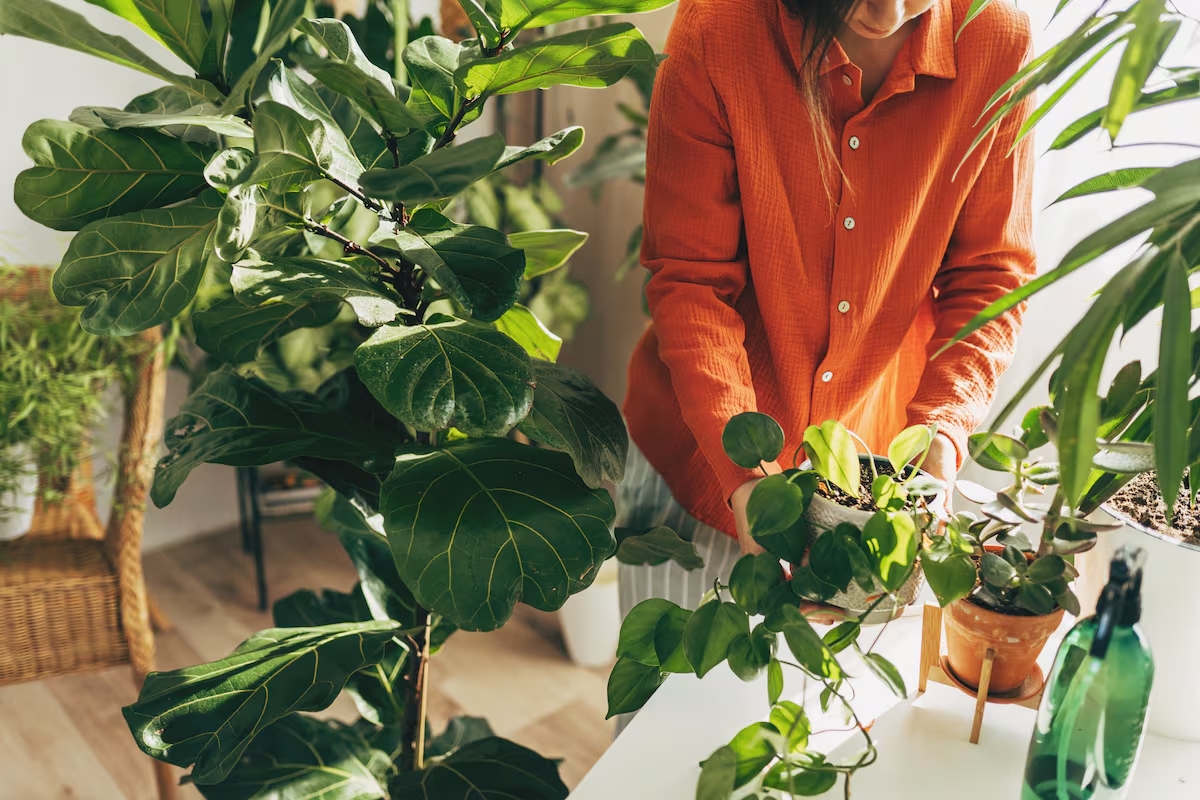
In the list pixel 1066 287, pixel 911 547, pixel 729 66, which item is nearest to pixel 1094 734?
pixel 911 547

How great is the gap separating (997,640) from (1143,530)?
143mm

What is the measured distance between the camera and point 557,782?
104cm

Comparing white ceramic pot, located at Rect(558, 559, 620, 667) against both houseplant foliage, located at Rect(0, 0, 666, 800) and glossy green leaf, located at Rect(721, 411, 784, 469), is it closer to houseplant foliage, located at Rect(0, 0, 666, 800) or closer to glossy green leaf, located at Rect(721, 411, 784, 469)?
houseplant foliage, located at Rect(0, 0, 666, 800)

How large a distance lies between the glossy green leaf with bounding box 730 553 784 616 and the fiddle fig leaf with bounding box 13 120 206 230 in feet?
1.86

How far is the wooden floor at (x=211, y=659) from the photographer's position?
6.16 ft

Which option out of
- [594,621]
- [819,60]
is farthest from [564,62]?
[594,621]

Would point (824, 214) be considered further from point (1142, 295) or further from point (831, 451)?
point (1142, 295)

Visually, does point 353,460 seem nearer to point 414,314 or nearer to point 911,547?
point 414,314

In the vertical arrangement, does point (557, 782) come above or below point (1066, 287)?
below

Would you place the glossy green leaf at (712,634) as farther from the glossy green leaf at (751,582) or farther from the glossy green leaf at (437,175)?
the glossy green leaf at (437,175)

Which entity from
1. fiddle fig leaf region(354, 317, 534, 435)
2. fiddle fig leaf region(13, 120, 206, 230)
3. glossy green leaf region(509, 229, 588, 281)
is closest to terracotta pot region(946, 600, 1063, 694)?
fiddle fig leaf region(354, 317, 534, 435)

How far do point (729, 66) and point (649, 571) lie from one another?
62 centimetres

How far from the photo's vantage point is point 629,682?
0.73 m

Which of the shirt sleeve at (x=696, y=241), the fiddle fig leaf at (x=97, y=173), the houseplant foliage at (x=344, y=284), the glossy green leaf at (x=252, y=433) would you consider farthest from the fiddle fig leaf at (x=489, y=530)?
the fiddle fig leaf at (x=97, y=173)
